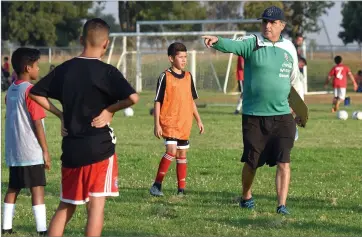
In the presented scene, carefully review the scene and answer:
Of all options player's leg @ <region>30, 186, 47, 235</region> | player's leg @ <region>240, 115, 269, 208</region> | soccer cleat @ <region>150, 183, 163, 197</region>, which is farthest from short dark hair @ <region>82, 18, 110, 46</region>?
soccer cleat @ <region>150, 183, 163, 197</region>

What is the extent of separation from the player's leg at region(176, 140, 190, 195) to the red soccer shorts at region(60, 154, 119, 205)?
418cm

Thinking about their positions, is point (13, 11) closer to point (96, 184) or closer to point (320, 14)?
point (320, 14)

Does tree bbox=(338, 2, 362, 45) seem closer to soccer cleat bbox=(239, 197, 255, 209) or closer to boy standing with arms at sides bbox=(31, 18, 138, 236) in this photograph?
soccer cleat bbox=(239, 197, 255, 209)

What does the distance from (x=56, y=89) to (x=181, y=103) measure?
14.7 feet

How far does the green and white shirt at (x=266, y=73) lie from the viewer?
927 centimetres

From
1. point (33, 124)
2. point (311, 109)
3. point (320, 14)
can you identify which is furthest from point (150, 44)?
point (33, 124)

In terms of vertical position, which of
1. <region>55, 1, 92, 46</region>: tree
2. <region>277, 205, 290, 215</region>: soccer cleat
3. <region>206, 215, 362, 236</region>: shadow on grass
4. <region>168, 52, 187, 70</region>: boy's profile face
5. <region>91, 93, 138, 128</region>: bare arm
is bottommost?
<region>55, 1, 92, 46</region>: tree

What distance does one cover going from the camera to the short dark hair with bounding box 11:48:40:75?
8086 millimetres

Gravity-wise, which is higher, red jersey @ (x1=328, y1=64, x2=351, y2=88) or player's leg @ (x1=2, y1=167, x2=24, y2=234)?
player's leg @ (x1=2, y1=167, x2=24, y2=234)

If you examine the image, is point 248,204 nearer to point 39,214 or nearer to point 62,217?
point 39,214

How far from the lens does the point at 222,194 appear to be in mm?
10758

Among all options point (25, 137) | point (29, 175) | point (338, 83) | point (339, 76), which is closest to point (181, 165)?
point (29, 175)

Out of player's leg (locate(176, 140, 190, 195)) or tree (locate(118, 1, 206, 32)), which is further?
tree (locate(118, 1, 206, 32))

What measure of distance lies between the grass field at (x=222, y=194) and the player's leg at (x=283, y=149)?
1.08 feet
